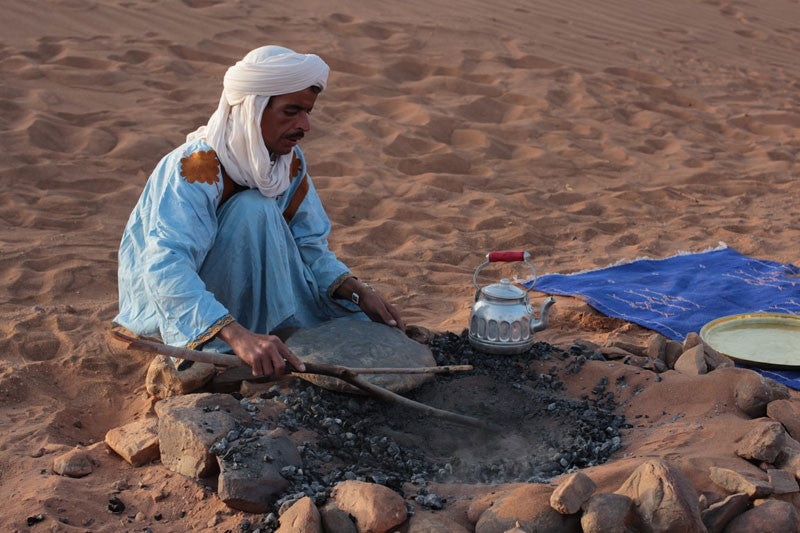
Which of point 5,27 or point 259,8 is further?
point 259,8

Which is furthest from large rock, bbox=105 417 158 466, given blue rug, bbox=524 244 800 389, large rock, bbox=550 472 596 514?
blue rug, bbox=524 244 800 389

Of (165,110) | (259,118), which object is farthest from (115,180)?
(259,118)

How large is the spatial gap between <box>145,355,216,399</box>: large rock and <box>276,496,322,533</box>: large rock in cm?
102

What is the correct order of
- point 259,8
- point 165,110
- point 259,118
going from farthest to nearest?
point 259,8 < point 165,110 < point 259,118

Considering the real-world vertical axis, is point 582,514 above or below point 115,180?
above

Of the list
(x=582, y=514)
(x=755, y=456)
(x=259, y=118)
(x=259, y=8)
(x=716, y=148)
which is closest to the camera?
(x=582, y=514)

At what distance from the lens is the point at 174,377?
318 cm

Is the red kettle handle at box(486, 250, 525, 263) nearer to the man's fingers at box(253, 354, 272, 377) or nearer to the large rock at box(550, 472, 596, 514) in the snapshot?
the man's fingers at box(253, 354, 272, 377)

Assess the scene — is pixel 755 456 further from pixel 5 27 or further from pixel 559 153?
pixel 5 27

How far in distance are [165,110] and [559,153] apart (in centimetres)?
298

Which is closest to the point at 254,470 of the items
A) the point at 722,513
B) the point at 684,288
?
the point at 722,513

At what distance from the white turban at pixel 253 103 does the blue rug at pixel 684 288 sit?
6.37 feet

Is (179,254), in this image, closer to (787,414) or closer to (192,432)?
(192,432)

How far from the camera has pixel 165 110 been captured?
6.50m
